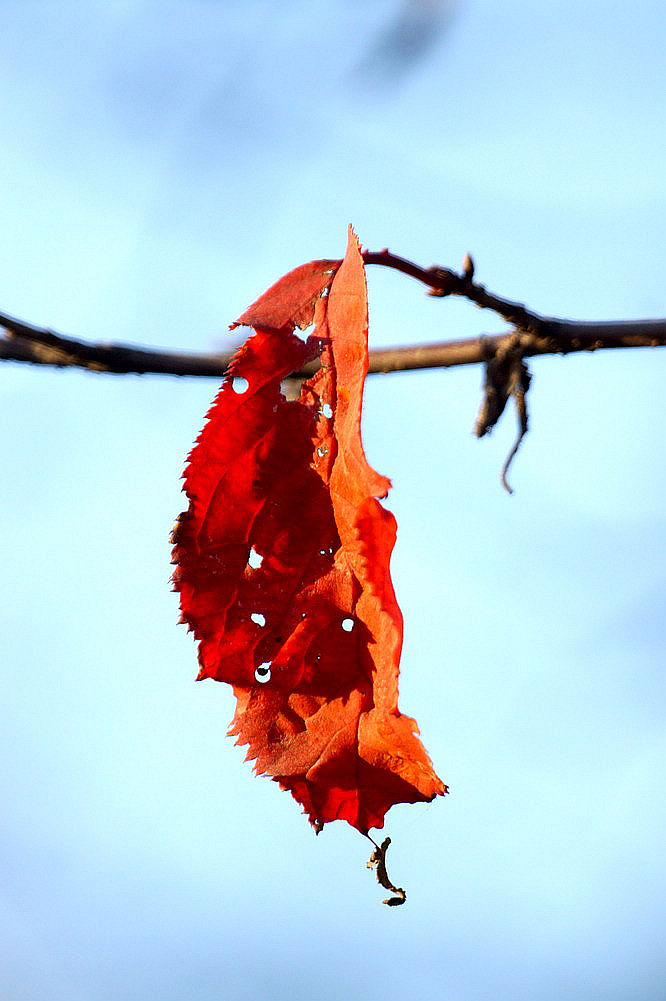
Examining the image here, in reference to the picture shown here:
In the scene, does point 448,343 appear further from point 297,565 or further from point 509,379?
point 297,565

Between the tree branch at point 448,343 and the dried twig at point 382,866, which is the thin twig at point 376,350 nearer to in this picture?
the tree branch at point 448,343

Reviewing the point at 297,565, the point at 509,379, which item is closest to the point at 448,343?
the point at 509,379

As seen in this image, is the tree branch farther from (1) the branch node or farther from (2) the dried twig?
(2) the dried twig

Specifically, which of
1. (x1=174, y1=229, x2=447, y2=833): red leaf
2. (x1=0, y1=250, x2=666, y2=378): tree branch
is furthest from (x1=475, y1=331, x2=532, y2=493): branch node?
(x1=174, y1=229, x2=447, y2=833): red leaf

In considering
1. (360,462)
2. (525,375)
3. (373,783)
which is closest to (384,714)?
(373,783)

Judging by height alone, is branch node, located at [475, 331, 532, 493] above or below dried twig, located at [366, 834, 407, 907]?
above

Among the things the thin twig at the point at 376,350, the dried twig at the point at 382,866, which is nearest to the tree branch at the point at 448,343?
the thin twig at the point at 376,350
